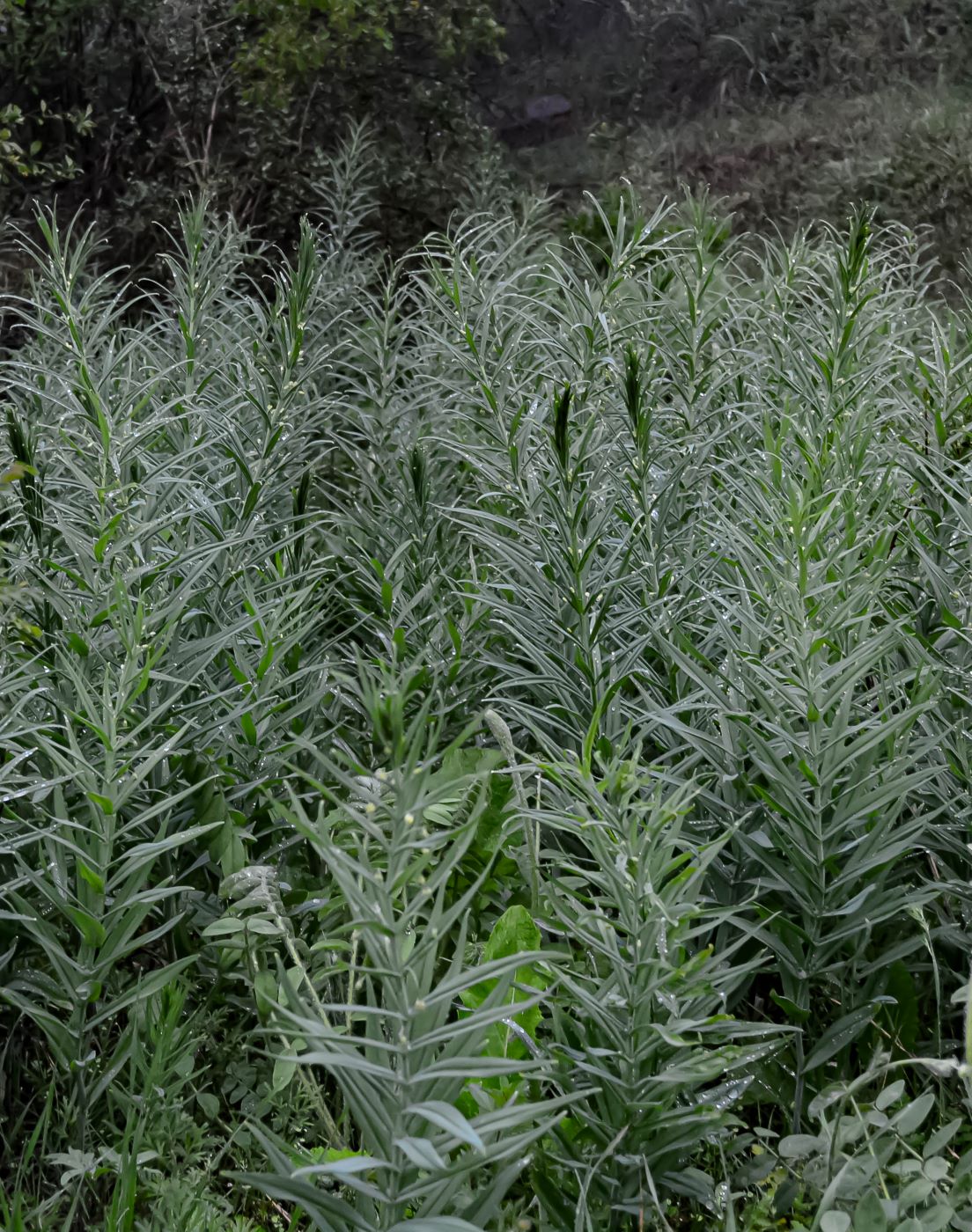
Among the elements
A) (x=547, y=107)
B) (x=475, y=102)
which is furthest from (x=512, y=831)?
(x=547, y=107)

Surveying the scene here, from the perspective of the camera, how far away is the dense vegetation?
1429 mm

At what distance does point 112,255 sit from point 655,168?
12.9 feet

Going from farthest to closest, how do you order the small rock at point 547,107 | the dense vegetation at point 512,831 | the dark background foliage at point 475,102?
the small rock at point 547,107 → the dark background foliage at point 475,102 → the dense vegetation at point 512,831

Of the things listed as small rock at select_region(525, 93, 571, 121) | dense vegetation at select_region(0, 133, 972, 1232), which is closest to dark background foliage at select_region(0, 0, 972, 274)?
small rock at select_region(525, 93, 571, 121)

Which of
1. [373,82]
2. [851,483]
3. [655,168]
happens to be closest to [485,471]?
[851,483]

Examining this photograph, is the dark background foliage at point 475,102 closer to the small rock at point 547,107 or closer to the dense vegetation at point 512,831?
the small rock at point 547,107

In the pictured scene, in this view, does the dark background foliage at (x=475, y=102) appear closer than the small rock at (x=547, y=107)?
Yes

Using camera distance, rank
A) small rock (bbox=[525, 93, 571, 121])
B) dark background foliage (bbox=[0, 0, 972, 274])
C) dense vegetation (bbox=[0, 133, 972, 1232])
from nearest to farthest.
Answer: dense vegetation (bbox=[0, 133, 972, 1232]) → dark background foliage (bbox=[0, 0, 972, 274]) → small rock (bbox=[525, 93, 571, 121])

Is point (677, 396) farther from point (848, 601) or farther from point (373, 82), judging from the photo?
point (373, 82)

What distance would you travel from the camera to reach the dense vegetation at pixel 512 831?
1.43 m

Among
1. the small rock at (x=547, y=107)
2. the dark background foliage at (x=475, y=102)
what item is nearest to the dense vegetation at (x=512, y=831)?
the dark background foliage at (x=475, y=102)

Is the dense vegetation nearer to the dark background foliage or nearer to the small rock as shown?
the dark background foliage

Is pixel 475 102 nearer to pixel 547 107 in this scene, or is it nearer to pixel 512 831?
pixel 547 107

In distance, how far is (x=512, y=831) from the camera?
195cm
